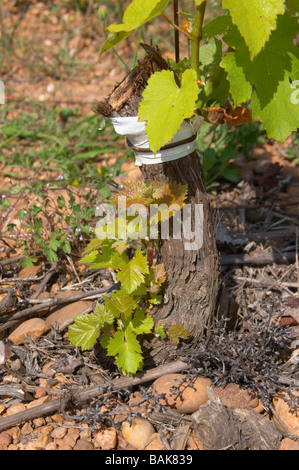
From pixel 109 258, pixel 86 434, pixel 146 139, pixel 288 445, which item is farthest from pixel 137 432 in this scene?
pixel 146 139

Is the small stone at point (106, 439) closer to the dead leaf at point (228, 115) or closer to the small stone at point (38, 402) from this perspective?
the small stone at point (38, 402)

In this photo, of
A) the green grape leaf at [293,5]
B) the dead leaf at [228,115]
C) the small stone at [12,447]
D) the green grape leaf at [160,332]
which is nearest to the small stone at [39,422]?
the small stone at [12,447]

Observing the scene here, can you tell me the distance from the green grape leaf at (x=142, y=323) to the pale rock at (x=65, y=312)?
46 cm

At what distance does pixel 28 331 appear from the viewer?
2107 mm

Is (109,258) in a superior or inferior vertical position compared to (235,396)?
superior

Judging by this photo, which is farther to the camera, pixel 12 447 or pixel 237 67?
pixel 12 447

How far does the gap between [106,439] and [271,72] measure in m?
1.37

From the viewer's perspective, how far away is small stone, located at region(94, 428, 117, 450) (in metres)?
1.68

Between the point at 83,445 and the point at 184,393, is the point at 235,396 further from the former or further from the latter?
the point at 83,445

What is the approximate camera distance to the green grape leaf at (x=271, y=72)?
1.50m

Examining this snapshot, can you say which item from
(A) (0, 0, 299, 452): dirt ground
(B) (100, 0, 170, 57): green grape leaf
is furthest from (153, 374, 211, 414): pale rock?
(B) (100, 0, 170, 57): green grape leaf

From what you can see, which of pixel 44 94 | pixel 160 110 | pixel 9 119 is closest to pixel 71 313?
pixel 160 110

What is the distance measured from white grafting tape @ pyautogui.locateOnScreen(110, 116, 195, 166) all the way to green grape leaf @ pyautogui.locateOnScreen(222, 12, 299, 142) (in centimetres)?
21

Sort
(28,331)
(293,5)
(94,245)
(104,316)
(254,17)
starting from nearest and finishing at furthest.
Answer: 1. (254,17)
2. (293,5)
3. (94,245)
4. (104,316)
5. (28,331)
